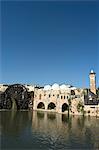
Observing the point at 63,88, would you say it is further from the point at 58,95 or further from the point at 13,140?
the point at 13,140

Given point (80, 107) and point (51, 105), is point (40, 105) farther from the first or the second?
point (80, 107)

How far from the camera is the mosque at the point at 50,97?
56.3 meters

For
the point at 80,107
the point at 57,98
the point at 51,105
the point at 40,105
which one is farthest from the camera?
the point at 40,105

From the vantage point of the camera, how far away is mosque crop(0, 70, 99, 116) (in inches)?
2218

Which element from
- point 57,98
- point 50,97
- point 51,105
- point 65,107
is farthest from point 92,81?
point 51,105

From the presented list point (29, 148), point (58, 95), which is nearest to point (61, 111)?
point (58, 95)

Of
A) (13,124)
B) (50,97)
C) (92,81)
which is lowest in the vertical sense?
(13,124)

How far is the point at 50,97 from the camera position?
64938 millimetres

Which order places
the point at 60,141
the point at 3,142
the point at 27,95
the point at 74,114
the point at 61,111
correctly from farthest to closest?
the point at 27,95 → the point at 61,111 → the point at 74,114 → the point at 60,141 → the point at 3,142

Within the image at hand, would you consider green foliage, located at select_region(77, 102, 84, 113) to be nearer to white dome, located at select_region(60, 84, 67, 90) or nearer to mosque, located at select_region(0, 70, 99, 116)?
A: mosque, located at select_region(0, 70, 99, 116)

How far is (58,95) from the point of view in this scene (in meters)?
62.9

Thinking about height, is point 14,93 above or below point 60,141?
above

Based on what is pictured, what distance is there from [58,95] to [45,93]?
4.43 meters

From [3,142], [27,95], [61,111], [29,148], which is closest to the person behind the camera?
[29,148]
